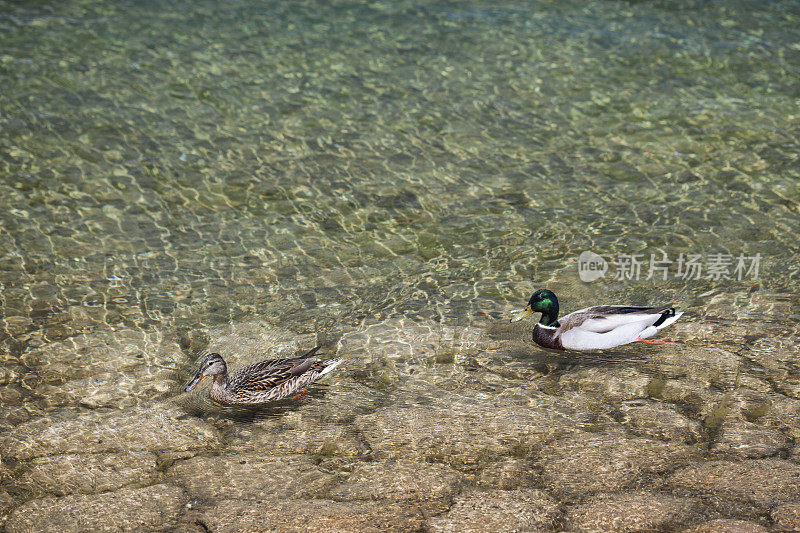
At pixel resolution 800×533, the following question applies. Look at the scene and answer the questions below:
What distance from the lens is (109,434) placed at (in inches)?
233

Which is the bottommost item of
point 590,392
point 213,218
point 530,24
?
point 590,392

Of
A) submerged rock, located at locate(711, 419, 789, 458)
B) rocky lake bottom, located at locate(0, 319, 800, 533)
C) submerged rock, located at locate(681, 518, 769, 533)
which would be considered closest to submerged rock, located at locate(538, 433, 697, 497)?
rocky lake bottom, located at locate(0, 319, 800, 533)

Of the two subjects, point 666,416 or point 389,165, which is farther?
point 389,165

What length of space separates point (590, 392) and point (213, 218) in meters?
5.00

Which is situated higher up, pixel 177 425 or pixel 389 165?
pixel 389 165

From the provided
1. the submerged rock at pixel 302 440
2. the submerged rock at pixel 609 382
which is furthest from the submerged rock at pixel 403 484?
the submerged rock at pixel 609 382

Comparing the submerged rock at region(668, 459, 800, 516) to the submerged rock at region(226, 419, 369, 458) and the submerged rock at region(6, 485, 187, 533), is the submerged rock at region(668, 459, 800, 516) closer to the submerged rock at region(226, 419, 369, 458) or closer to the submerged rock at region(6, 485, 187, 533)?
the submerged rock at region(226, 419, 369, 458)

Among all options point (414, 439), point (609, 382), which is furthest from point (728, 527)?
point (414, 439)

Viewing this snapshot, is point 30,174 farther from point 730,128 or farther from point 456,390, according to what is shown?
point 730,128

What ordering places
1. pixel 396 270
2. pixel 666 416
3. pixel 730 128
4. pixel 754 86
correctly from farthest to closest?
pixel 754 86
pixel 730 128
pixel 396 270
pixel 666 416

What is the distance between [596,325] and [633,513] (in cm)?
237

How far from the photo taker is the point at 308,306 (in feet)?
25.5

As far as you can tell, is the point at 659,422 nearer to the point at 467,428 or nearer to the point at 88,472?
the point at 467,428

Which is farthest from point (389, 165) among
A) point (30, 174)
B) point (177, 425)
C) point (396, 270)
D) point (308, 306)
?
point (177, 425)
